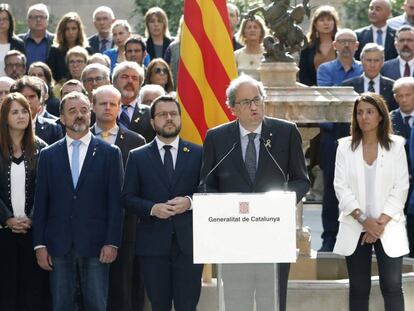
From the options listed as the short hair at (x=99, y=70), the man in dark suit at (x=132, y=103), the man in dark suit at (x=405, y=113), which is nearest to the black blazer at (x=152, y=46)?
the short hair at (x=99, y=70)

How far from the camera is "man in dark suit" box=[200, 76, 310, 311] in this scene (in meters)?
10.2

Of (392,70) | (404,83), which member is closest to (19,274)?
(404,83)

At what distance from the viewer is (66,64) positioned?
1582cm

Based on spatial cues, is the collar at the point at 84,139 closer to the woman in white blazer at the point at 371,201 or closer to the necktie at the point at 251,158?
the necktie at the point at 251,158

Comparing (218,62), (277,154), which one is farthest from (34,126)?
(277,154)

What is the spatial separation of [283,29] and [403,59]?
290 cm

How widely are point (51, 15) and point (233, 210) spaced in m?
13.7

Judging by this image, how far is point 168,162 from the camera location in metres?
11.0

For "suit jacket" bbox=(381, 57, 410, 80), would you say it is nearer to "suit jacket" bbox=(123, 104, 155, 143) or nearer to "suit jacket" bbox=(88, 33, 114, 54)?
"suit jacket" bbox=(88, 33, 114, 54)

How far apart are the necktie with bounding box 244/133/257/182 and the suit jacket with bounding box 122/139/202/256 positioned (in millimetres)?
701

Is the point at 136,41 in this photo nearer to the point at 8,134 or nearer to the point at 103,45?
the point at 103,45

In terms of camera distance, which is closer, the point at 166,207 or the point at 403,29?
the point at 166,207

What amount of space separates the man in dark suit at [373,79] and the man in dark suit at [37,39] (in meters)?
3.78

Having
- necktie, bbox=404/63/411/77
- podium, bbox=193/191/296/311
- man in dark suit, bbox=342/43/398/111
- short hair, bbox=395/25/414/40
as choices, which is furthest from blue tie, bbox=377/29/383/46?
podium, bbox=193/191/296/311
